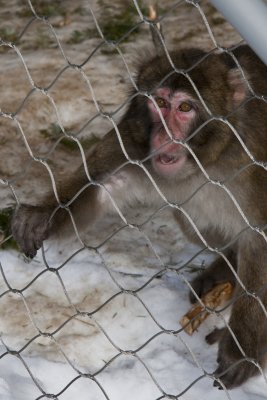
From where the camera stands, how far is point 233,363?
133 inches

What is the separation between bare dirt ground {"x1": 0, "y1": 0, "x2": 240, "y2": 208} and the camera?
4.68 m

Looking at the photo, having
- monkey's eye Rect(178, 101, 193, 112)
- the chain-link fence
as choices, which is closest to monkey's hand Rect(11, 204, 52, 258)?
the chain-link fence

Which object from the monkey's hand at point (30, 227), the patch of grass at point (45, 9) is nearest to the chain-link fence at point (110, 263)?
the monkey's hand at point (30, 227)

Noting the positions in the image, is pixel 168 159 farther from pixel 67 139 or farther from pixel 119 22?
pixel 119 22

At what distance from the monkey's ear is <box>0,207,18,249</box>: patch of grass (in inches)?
51.2

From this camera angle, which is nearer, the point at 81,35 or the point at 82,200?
the point at 82,200

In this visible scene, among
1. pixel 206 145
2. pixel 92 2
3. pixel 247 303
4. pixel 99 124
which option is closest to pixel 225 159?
pixel 206 145

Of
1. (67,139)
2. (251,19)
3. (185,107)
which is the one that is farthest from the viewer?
(67,139)

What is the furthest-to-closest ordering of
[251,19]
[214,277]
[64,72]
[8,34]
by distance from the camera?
[8,34]
[64,72]
[214,277]
[251,19]

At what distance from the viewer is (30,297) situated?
382 centimetres

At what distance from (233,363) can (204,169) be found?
72 centimetres

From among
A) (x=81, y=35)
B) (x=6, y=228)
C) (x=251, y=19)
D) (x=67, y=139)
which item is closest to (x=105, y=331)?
→ (x=6, y=228)

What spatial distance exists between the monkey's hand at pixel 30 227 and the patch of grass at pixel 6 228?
0.54 m

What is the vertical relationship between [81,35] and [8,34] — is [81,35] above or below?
above
